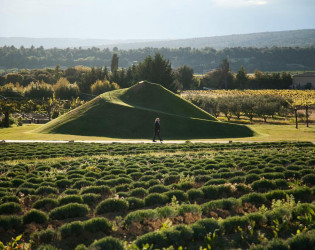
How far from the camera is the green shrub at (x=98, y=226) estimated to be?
33.1 ft

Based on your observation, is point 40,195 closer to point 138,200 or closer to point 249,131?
point 138,200

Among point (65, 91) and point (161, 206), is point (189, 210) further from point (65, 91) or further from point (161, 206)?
point (65, 91)

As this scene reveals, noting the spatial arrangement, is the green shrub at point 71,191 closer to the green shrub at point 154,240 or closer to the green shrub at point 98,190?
the green shrub at point 98,190

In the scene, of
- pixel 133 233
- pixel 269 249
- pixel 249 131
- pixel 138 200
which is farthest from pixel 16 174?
pixel 249 131

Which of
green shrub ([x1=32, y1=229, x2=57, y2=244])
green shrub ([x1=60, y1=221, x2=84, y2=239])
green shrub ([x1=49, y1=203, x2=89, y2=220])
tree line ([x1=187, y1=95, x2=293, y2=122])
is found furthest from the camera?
tree line ([x1=187, y1=95, x2=293, y2=122])

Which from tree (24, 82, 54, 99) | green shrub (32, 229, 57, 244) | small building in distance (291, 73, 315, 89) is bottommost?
green shrub (32, 229, 57, 244)

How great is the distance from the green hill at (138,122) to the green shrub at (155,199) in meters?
29.2

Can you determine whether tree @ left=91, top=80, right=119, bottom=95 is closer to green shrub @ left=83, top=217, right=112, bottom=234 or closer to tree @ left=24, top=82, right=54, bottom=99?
tree @ left=24, top=82, right=54, bottom=99

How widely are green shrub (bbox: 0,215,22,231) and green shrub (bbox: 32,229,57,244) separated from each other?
4.03 feet

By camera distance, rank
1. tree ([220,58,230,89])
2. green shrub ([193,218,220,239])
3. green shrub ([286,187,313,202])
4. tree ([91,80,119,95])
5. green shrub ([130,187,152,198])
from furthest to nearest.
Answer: tree ([220,58,230,89]) → tree ([91,80,119,95]) → green shrub ([130,187,152,198]) → green shrub ([286,187,313,202]) → green shrub ([193,218,220,239])

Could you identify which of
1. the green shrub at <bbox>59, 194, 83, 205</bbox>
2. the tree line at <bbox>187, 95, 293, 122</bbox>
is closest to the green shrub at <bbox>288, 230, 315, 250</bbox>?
the green shrub at <bbox>59, 194, 83, 205</bbox>

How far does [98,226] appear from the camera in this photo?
10.2m

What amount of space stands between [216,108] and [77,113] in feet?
126

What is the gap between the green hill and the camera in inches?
1716
